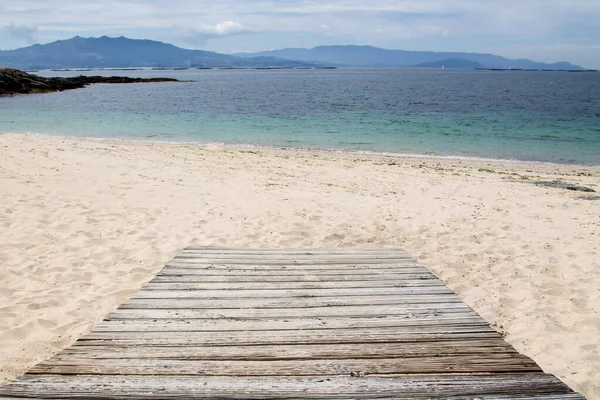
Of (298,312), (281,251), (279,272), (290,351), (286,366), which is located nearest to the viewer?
(286,366)

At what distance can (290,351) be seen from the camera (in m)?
2.91

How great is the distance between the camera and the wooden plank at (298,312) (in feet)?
11.3

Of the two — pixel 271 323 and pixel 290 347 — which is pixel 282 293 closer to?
pixel 271 323

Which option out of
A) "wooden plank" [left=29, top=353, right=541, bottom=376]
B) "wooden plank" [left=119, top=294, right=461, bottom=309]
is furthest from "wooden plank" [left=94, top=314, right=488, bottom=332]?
"wooden plank" [left=29, top=353, right=541, bottom=376]

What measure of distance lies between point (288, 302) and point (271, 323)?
43cm

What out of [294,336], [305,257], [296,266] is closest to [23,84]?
[305,257]

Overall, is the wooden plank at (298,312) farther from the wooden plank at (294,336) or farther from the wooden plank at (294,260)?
the wooden plank at (294,260)

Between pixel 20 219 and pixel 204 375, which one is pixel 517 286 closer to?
pixel 204 375

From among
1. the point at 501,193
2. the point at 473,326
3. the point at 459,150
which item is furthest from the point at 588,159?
the point at 473,326

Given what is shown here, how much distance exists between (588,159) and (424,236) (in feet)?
49.5

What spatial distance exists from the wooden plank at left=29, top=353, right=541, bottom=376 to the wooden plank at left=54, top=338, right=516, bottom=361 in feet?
0.18

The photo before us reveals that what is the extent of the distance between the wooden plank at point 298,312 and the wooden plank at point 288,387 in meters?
0.85

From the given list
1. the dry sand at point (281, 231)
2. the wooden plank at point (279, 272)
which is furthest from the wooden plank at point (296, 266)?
the dry sand at point (281, 231)

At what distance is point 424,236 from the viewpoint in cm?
762
